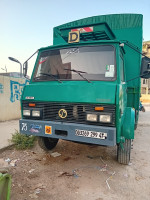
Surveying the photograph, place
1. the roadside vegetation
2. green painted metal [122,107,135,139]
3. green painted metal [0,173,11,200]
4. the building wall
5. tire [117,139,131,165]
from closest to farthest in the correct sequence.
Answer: green painted metal [0,173,11,200] → green painted metal [122,107,135,139] → tire [117,139,131,165] → the roadside vegetation → the building wall

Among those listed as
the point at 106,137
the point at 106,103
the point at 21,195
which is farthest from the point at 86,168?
the point at 106,103

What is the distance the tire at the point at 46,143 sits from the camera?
12.5ft

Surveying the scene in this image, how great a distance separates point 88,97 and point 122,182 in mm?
1621

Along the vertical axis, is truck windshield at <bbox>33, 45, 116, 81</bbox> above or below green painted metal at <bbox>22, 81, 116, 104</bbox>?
above

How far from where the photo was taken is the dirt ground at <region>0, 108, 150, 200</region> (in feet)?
8.16

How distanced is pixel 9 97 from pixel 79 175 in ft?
18.1

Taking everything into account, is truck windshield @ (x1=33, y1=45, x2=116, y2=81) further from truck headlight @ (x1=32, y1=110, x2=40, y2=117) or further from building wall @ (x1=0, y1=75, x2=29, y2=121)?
building wall @ (x1=0, y1=75, x2=29, y2=121)

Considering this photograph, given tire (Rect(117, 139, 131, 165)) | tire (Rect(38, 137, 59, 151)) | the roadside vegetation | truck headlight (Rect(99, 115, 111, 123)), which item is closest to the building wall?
the roadside vegetation

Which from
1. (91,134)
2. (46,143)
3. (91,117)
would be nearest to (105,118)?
(91,117)

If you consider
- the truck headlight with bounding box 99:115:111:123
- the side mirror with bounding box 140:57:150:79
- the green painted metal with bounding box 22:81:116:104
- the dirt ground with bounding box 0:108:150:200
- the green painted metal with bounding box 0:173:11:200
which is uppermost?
the side mirror with bounding box 140:57:150:79

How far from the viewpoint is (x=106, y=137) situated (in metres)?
2.55

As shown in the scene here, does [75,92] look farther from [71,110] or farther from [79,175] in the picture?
[79,175]

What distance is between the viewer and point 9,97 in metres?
7.34

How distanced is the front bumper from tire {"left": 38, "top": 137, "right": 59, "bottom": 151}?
78 cm
